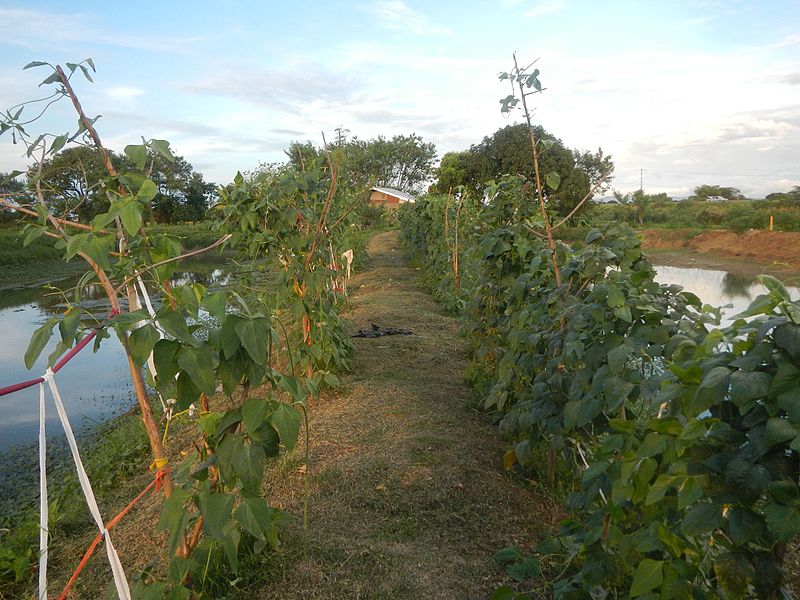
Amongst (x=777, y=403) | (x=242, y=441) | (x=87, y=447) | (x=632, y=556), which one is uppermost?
(x=777, y=403)

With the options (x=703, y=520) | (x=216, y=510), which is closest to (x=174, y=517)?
(x=216, y=510)

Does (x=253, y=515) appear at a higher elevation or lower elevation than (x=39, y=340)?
lower

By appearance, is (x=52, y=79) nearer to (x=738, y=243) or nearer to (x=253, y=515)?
(x=253, y=515)

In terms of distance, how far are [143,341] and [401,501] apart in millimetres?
1738

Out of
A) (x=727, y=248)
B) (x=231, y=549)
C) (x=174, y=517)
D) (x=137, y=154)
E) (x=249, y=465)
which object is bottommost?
(x=727, y=248)

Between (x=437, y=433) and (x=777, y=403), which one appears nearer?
(x=777, y=403)

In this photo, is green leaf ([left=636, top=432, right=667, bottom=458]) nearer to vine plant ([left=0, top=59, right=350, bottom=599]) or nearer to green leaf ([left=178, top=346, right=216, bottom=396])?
vine plant ([left=0, top=59, right=350, bottom=599])

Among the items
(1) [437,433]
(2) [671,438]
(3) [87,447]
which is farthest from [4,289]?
(2) [671,438]

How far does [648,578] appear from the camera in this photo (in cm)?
140

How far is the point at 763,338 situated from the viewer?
3.73 feet

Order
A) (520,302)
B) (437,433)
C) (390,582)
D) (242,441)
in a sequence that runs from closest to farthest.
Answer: (242,441)
(390,582)
(520,302)
(437,433)

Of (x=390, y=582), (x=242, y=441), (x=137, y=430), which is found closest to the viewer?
(x=242, y=441)

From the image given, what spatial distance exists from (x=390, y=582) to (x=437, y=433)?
1.46 m

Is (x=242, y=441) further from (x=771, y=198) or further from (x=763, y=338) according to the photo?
(x=771, y=198)
